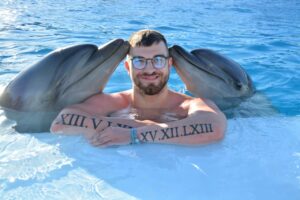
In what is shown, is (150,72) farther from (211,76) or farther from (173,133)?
(211,76)

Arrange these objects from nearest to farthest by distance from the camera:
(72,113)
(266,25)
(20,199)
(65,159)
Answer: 1. (20,199)
2. (65,159)
3. (72,113)
4. (266,25)

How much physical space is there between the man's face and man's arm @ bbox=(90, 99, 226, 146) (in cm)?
63

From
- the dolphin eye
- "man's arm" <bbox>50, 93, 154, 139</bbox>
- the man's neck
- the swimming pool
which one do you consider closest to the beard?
the man's neck

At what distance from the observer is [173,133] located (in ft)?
13.9

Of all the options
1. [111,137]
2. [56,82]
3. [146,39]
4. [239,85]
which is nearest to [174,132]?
[111,137]

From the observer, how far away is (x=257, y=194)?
11.0 ft

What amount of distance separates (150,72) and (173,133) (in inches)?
31.2

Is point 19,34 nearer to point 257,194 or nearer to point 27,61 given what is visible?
point 27,61

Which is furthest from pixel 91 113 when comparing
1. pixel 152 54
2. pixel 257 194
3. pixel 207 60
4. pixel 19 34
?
pixel 19 34

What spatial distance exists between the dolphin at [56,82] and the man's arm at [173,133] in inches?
36.4

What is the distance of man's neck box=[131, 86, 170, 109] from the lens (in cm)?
511

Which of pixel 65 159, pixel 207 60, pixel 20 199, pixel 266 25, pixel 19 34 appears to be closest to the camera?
pixel 20 199

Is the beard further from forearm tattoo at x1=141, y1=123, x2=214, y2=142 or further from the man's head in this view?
forearm tattoo at x1=141, y1=123, x2=214, y2=142

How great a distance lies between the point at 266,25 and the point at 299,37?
86.2 inches
